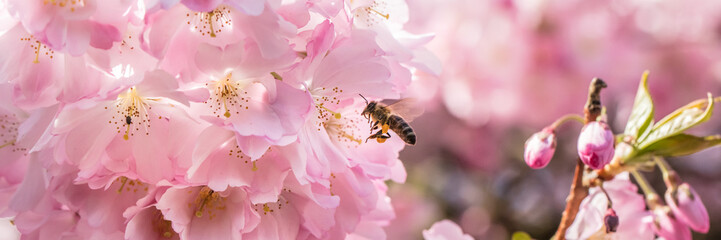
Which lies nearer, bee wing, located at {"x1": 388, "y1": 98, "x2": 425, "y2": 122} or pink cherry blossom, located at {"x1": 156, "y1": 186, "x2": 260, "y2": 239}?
pink cherry blossom, located at {"x1": 156, "y1": 186, "x2": 260, "y2": 239}

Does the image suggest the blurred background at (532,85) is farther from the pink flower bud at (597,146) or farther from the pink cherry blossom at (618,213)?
the pink flower bud at (597,146)

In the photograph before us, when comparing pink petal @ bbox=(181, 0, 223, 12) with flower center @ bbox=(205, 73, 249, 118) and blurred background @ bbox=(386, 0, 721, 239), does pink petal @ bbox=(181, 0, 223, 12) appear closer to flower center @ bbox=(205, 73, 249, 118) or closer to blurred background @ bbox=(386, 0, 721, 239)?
flower center @ bbox=(205, 73, 249, 118)

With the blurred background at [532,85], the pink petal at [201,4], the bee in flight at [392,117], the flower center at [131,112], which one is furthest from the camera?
the blurred background at [532,85]

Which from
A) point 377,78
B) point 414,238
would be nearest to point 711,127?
point 414,238

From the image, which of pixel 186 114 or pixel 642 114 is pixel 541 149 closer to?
pixel 642 114

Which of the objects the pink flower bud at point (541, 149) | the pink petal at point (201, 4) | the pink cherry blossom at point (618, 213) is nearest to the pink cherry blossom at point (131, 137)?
the pink petal at point (201, 4)

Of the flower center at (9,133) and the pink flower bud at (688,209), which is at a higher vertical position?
the pink flower bud at (688,209)

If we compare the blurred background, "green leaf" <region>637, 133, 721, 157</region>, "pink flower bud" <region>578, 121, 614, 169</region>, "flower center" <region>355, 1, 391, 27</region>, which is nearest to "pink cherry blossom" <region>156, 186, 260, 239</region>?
"flower center" <region>355, 1, 391, 27</region>
